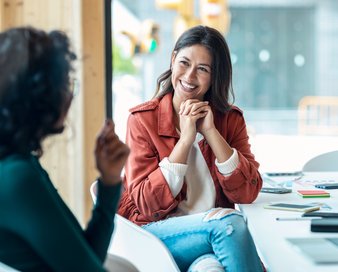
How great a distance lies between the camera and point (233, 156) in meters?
1.82

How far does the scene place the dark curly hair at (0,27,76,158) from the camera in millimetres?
972

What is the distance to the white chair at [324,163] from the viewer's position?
2.71 m

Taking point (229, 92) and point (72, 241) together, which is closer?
point (72, 241)

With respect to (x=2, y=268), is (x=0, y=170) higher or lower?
higher

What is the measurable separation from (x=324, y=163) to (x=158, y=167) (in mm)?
1170

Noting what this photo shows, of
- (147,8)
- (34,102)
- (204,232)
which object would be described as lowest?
(204,232)

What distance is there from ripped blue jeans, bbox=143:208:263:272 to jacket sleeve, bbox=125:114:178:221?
53mm

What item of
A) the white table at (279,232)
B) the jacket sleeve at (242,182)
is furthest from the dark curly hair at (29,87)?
the jacket sleeve at (242,182)

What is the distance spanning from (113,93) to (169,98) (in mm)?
2226

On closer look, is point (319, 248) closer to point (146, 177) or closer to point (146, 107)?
point (146, 177)

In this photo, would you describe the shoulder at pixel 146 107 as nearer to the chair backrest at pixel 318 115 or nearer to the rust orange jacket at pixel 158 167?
the rust orange jacket at pixel 158 167

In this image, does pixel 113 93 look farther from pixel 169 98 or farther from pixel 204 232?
pixel 204 232

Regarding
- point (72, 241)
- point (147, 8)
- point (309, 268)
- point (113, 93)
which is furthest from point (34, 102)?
point (147, 8)

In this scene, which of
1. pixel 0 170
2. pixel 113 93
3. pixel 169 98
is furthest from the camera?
pixel 113 93
